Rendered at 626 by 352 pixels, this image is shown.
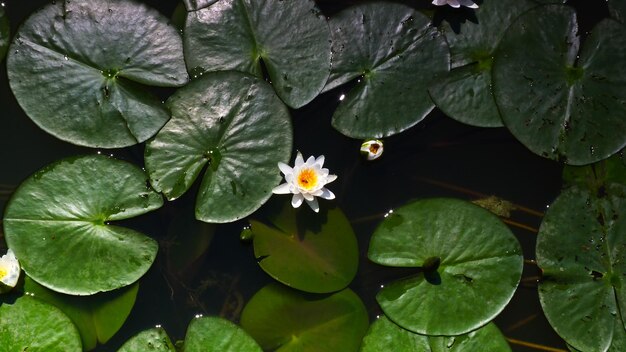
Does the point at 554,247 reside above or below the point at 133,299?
below

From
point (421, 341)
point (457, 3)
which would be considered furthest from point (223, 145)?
point (457, 3)

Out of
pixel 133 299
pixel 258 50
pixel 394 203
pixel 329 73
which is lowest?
pixel 394 203

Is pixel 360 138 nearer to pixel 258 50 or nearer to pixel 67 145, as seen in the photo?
pixel 258 50

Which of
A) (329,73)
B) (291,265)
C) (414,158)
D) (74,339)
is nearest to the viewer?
(74,339)

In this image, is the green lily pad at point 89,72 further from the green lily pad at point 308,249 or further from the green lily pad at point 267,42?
the green lily pad at point 308,249

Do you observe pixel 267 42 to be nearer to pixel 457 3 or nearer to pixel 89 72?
pixel 89 72

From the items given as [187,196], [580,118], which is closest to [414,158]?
[580,118]

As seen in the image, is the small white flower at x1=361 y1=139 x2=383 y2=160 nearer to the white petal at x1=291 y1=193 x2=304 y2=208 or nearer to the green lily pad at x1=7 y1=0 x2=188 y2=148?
the white petal at x1=291 y1=193 x2=304 y2=208
